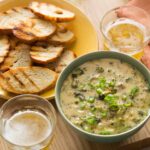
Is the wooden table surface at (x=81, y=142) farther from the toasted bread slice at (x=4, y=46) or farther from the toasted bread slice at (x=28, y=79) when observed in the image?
the toasted bread slice at (x=4, y=46)

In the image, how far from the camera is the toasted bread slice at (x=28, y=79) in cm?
161

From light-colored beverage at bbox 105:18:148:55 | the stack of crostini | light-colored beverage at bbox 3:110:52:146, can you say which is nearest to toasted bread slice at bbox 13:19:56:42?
the stack of crostini

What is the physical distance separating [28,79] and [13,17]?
0.31m

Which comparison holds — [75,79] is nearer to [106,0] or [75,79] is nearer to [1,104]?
[1,104]

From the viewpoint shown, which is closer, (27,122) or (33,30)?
A: (27,122)

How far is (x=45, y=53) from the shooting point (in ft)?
5.60

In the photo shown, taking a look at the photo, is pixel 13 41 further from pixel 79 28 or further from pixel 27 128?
pixel 27 128

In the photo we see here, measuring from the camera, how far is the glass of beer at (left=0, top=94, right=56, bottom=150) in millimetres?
1423

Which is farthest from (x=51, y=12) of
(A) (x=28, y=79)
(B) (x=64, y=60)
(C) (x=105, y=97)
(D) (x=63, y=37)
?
(C) (x=105, y=97)

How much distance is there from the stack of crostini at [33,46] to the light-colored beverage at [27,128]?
12 cm

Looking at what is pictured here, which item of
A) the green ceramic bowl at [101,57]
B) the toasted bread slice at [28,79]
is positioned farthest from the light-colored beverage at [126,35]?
the toasted bread slice at [28,79]

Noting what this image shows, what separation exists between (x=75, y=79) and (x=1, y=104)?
30 cm

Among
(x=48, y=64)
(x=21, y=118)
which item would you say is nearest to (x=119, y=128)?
(x=21, y=118)

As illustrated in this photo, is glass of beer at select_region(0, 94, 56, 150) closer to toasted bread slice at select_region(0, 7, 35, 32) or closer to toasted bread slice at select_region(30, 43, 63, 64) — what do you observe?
toasted bread slice at select_region(30, 43, 63, 64)
